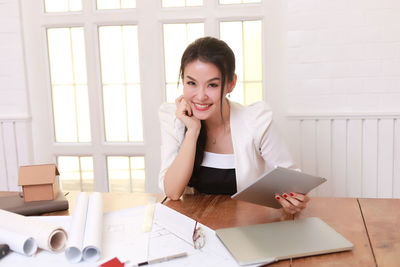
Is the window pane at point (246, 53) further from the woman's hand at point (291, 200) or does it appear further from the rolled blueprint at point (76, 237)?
the rolled blueprint at point (76, 237)

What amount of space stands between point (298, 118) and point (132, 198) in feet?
4.84

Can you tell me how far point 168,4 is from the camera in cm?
291

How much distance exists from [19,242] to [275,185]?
2.38 feet

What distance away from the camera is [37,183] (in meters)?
1.48

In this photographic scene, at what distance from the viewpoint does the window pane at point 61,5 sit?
9.86 feet

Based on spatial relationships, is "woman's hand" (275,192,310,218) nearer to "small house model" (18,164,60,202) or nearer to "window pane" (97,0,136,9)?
"small house model" (18,164,60,202)

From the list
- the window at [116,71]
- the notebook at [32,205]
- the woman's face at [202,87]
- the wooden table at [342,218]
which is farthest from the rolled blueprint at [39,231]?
the window at [116,71]

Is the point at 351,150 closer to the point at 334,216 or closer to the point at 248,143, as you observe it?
the point at 248,143

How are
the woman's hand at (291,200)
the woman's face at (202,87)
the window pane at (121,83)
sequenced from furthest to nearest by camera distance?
the window pane at (121,83)
the woman's face at (202,87)
the woman's hand at (291,200)

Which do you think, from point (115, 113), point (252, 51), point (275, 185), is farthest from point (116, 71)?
point (275, 185)

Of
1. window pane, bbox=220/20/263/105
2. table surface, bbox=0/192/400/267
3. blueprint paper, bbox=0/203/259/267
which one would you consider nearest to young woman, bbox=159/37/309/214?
table surface, bbox=0/192/400/267

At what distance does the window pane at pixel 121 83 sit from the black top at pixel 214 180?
1335 millimetres

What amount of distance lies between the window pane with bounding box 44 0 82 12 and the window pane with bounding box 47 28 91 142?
0.14 m

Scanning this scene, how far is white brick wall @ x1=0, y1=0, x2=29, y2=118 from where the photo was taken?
2949 mm
